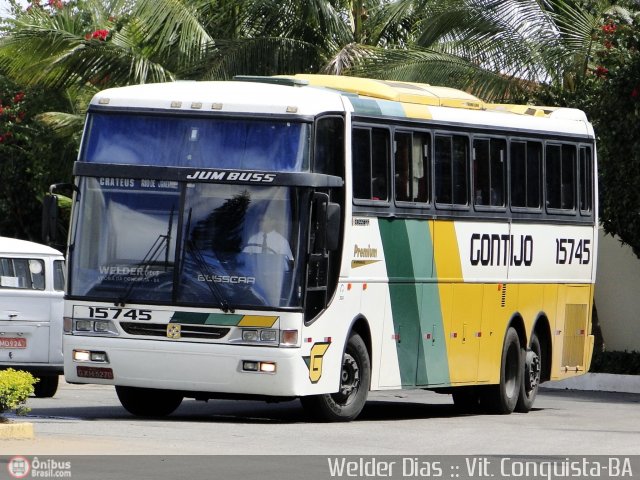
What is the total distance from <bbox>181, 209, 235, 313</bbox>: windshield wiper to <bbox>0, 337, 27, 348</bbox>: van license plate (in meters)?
4.95

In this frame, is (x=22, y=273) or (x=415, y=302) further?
(x=22, y=273)

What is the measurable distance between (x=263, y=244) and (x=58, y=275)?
5770mm

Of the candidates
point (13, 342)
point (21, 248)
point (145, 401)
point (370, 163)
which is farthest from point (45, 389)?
point (370, 163)

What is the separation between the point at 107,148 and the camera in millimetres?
15734

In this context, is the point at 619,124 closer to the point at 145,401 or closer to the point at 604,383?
the point at 604,383

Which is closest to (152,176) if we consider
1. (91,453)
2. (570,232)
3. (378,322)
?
(378,322)

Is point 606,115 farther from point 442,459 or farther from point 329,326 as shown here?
point 442,459

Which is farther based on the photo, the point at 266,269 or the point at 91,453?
the point at 266,269

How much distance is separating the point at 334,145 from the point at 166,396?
10.7 feet

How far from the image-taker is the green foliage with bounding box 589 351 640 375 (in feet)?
89.4

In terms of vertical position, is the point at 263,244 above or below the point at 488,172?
below

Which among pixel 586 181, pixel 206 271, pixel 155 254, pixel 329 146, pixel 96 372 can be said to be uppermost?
pixel 329 146

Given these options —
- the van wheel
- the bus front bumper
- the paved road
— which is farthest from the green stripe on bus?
the van wheel

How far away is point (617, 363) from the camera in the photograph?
2739 cm
